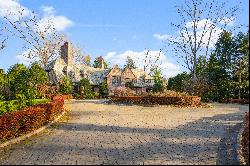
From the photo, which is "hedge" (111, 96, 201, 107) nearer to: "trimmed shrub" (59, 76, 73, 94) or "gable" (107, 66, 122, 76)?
"trimmed shrub" (59, 76, 73, 94)

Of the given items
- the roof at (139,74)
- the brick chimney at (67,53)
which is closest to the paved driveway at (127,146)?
the brick chimney at (67,53)

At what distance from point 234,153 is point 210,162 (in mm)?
1452

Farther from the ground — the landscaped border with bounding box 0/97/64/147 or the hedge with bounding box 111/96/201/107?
the hedge with bounding box 111/96/201/107

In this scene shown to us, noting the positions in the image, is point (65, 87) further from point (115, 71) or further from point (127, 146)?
point (127, 146)

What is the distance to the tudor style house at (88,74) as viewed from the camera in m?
63.8

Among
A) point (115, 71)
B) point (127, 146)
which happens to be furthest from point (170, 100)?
point (115, 71)

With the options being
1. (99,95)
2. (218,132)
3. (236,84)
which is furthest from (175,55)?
(218,132)

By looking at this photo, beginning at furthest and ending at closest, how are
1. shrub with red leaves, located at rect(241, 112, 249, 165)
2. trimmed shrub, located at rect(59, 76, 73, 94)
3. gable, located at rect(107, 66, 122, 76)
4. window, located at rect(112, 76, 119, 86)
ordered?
1. gable, located at rect(107, 66, 122, 76)
2. window, located at rect(112, 76, 119, 86)
3. trimmed shrub, located at rect(59, 76, 73, 94)
4. shrub with red leaves, located at rect(241, 112, 249, 165)

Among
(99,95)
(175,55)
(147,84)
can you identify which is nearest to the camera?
(175,55)

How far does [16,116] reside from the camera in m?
13.7

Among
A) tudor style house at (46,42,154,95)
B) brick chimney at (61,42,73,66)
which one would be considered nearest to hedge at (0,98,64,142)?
tudor style house at (46,42,154,95)

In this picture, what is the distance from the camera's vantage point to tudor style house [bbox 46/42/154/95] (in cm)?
6381

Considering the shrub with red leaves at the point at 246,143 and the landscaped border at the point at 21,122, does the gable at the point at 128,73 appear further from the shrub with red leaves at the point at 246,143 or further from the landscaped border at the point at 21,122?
the shrub with red leaves at the point at 246,143

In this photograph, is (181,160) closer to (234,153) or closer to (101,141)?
(234,153)
